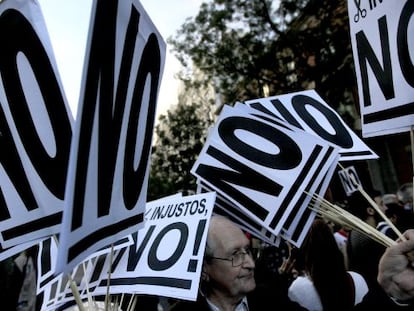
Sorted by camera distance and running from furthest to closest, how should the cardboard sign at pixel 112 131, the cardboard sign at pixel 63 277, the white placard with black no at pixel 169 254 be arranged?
the cardboard sign at pixel 63 277, the white placard with black no at pixel 169 254, the cardboard sign at pixel 112 131

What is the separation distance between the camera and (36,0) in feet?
5.45

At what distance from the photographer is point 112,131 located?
144 centimetres

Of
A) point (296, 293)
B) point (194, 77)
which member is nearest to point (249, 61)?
point (194, 77)

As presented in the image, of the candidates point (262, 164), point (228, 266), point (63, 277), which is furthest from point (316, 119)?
point (63, 277)

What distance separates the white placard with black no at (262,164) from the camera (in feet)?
7.14

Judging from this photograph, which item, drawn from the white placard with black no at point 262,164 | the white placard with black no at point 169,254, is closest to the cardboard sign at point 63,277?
the white placard with black no at point 169,254

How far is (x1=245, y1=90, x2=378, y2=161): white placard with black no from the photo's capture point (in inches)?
96.2

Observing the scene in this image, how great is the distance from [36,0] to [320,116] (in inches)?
58.6

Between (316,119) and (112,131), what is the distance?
1.40 metres

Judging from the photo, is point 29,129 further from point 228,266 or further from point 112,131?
point 228,266

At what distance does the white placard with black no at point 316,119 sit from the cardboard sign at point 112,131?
0.97m

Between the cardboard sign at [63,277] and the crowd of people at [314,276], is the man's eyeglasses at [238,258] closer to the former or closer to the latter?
the crowd of people at [314,276]

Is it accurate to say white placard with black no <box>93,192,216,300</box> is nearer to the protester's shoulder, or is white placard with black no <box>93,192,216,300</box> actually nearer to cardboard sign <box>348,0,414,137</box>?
the protester's shoulder

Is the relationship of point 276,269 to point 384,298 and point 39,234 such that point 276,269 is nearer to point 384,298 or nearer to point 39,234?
point 384,298
